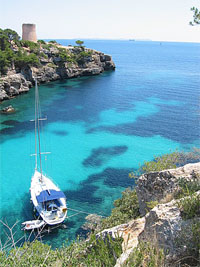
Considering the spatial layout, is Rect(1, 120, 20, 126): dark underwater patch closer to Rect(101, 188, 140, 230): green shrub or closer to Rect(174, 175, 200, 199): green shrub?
Rect(101, 188, 140, 230): green shrub

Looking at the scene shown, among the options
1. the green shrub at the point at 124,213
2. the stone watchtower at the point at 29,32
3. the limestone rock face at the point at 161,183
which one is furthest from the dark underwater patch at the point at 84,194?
the stone watchtower at the point at 29,32

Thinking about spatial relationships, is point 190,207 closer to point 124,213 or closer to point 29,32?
point 124,213

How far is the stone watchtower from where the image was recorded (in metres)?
80.4

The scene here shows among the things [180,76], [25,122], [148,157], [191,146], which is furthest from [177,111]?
[180,76]

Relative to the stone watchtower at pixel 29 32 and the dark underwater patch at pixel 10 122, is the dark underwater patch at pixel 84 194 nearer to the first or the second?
the dark underwater patch at pixel 10 122

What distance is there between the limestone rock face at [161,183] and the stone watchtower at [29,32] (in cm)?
7896

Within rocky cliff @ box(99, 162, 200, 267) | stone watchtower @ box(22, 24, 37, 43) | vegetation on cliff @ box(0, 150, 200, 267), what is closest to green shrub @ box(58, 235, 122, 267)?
vegetation on cliff @ box(0, 150, 200, 267)

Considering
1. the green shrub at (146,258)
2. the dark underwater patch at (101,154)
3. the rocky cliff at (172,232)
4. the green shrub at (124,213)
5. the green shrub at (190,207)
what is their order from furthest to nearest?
the dark underwater patch at (101,154) → the green shrub at (124,213) → the green shrub at (190,207) → the rocky cliff at (172,232) → the green shrub at (146,258)

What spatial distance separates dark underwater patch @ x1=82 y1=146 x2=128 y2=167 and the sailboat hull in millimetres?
7087

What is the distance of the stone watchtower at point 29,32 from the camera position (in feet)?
264

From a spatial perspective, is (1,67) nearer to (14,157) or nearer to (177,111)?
(14,157)

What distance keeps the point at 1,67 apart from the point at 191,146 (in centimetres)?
4491

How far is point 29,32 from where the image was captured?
8094 cm

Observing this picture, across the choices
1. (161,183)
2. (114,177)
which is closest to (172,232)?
(161,183)
